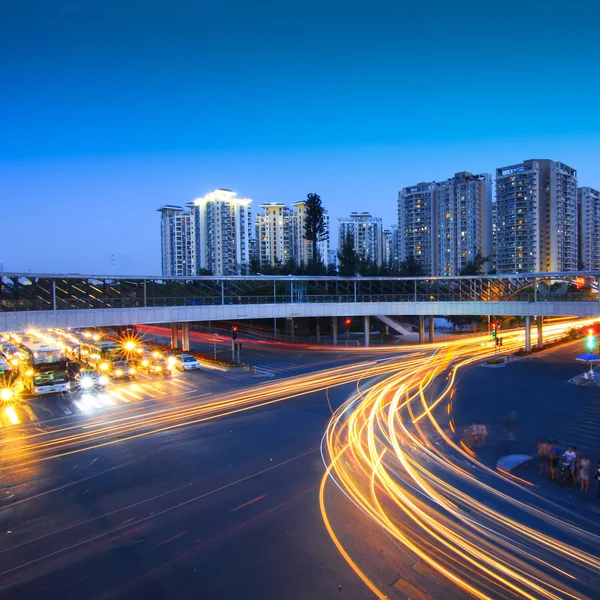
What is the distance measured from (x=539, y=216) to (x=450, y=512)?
11984cm

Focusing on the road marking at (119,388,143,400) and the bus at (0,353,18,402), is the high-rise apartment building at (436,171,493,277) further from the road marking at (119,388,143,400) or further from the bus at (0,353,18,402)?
the bus at (0,353,18,402)

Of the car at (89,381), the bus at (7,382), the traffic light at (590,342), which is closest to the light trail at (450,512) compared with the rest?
the car at (89,381)

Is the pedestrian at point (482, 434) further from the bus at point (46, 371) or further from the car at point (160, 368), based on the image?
the bus at point (46, 371)

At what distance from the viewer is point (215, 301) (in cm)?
4434

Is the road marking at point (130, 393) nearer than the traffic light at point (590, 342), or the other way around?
the road marking at point (130, 393)

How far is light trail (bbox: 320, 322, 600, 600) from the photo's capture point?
8.91m

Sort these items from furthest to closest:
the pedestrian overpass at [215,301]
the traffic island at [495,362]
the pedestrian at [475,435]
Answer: the traffic island at [495,362], the pedestrian overpass at [215,301], the pedestrian at [475,435]

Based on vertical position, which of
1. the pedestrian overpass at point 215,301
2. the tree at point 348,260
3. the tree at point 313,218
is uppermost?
the tree at point 313,218

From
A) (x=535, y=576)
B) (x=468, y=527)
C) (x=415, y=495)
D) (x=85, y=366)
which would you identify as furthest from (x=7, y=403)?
(x=535, y=576)

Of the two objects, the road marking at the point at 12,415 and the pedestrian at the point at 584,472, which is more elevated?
the pedestrian at the point at 584,472

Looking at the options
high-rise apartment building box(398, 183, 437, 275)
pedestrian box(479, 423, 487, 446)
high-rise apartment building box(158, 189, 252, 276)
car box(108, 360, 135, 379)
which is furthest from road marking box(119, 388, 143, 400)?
high-rise apartment building box(398, 183, 437, 275)

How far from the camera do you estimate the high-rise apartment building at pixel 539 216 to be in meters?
112

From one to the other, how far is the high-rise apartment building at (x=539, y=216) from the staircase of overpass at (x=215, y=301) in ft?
245

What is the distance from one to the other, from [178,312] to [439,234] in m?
103
